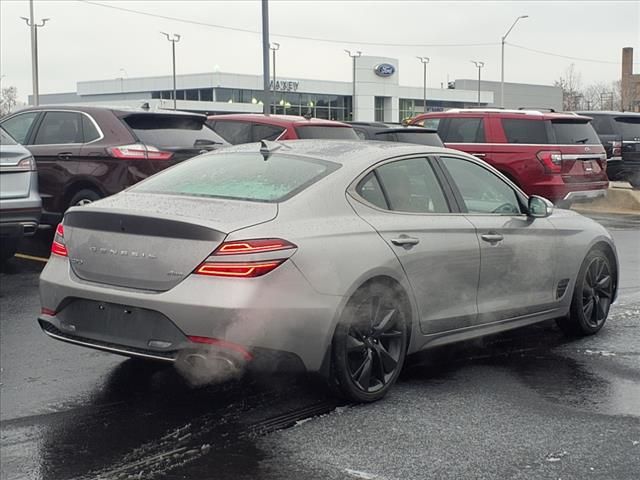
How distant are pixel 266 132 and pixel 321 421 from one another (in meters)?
7.50

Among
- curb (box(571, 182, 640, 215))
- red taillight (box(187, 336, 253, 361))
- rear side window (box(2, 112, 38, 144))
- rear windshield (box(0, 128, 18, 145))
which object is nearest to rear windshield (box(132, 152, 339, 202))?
red taillight (box(187, 336, 253, 361))

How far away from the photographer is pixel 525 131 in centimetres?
1400

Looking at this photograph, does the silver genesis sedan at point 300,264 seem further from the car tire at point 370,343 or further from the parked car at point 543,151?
the parked car at point 543,151

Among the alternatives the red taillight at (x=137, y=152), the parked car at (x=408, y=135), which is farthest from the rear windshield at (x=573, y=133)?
the red taillight at (x=137, y=152)

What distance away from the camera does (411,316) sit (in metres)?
5.08

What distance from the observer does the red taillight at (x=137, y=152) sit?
9.81 m

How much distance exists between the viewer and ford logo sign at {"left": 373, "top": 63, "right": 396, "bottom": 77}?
84562 millimetres

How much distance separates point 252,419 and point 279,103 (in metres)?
78.0

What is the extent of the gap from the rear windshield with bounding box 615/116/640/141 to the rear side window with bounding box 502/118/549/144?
5635 mm

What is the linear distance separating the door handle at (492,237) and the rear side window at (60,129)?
610 centimetres

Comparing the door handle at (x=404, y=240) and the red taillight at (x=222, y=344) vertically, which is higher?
the door handle at (x=404, y=240)

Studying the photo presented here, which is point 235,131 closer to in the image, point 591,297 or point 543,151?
point 543,151

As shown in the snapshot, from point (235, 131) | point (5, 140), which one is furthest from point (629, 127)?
point (5, 140)

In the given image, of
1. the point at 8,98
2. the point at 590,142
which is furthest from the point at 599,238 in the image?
the point at 8,98
